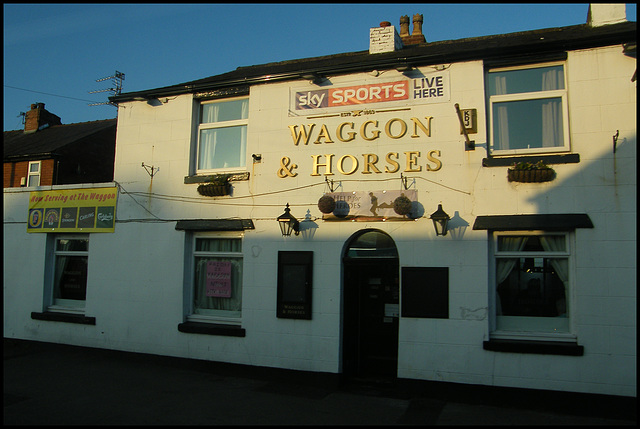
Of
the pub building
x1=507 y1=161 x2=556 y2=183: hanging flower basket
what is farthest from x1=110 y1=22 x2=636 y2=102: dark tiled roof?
x1=507 y1=161 x2=556 y2=183: hanging flower basket

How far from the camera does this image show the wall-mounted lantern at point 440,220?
24.6ft

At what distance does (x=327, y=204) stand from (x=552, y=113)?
3.99m

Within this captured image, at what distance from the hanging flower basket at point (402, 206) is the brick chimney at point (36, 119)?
21305 millimetres

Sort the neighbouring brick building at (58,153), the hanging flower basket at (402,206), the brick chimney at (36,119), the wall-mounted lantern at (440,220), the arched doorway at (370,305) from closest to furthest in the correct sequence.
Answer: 1. the wall-mounted lantern at (440,220)
2. the hanging flower basket at (402,206)
3. the arched doorway at (370,305)
4. the neighbouring brick building at (58,153)
5. the brick chimney at (36,119)

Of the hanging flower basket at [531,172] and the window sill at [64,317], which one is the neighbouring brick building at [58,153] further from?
the hanging flower basket at [531,172]

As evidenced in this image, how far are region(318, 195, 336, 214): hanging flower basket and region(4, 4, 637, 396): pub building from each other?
0.03 m

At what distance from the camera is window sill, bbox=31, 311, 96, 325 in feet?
32.8

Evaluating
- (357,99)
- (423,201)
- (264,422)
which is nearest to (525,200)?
(423,201)

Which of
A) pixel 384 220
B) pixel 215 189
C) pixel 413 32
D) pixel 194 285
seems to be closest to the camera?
pixel 384 220

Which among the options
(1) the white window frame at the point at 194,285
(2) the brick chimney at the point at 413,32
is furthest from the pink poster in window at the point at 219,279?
(2) the brick chimney at the point at 413,32

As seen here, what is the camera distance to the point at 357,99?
8.62 m

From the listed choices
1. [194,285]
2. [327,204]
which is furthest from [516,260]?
[194,285]

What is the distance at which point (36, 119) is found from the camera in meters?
22.7

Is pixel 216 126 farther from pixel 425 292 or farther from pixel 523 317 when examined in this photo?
pixel 523 317
